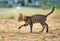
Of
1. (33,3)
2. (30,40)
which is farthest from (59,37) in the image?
(33,3)

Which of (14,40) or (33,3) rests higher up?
(14,40)

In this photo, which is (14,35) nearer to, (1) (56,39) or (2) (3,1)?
(1) (56,39)

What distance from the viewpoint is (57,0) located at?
35.0 metres

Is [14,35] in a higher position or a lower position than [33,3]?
higher

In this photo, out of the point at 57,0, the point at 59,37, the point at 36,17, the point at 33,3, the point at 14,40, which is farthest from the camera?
the point at 33,3

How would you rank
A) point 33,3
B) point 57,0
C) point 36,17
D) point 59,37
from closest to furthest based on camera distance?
point 59,37
point 36,17
point 57,0
point 33,3

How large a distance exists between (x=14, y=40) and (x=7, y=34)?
1332 millimetres

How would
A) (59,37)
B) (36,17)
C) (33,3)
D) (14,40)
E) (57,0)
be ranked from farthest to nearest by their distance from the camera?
1. (33,3)
2. (57,0)
3. (36,17)
4. (59,37)
5. (14,40)

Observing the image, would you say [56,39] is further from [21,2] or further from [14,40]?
[21,2]

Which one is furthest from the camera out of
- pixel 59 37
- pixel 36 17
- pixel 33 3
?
pixel 33 3

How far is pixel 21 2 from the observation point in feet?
122

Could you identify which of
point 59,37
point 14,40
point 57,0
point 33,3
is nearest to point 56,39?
point 59,37

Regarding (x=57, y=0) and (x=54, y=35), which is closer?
(x=54, y=35)

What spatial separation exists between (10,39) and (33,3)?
2782 centimetres
